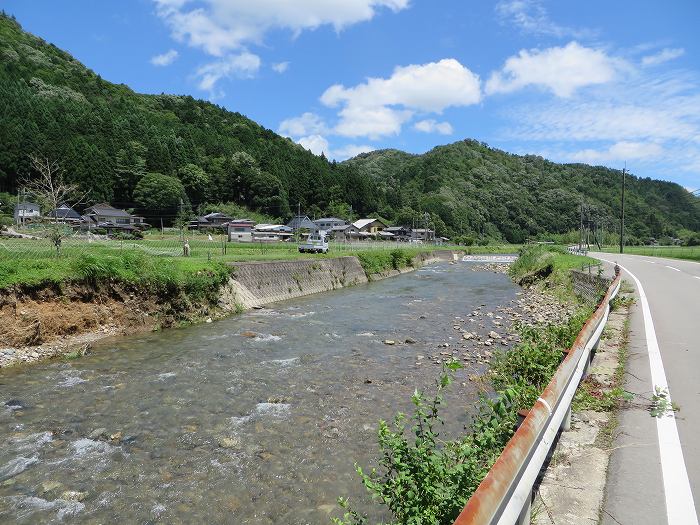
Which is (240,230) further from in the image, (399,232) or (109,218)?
(399,232)

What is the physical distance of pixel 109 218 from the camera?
73562 millimetres

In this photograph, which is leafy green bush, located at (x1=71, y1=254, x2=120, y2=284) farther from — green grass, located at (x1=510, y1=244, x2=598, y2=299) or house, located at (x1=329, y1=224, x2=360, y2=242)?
house, located at (x1=329, y1=224, x2=360, y2=242)

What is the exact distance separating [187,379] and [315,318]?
884 centimetres

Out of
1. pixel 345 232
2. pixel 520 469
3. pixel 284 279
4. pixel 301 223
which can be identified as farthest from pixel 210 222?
pixel 520 469

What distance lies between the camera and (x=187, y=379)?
34.1 feet

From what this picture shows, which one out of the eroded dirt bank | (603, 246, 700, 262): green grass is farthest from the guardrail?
(603, 246, 700, 262): green grass

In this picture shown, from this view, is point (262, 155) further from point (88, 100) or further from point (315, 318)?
point (315, 318)

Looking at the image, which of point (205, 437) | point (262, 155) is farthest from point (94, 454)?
point (262, 155)

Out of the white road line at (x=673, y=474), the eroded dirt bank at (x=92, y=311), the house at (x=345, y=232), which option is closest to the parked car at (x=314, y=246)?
the eroded dirt bank at (x=92, y=311)

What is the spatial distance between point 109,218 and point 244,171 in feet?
131

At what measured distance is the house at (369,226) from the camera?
103m

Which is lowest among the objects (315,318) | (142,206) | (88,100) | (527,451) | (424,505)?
(315,318)

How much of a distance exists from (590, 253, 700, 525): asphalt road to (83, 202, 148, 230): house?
245 ft

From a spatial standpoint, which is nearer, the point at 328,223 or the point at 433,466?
the point at 433,466
